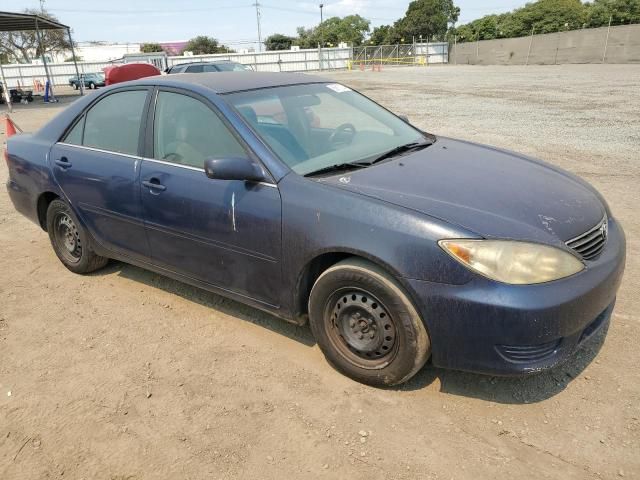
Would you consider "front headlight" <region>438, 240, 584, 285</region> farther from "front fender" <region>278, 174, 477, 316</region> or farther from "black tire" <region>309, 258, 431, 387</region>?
"black tire" <region>309, 258, 431, 387</region>

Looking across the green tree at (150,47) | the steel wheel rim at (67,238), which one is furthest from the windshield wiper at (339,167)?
the green tree at (150,47)

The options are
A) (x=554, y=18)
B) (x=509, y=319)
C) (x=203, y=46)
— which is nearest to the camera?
(x=509, y=319)

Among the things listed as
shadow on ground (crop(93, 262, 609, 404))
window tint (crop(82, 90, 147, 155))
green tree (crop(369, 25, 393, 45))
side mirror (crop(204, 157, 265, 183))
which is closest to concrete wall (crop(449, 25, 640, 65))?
shadow on ground (crop(93, 262, 609, 404))

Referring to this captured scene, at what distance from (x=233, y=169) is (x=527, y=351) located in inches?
69.3

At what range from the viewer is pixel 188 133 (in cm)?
333

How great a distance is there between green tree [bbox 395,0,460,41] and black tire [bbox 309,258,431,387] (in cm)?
9554

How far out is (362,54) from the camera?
55.6 metres

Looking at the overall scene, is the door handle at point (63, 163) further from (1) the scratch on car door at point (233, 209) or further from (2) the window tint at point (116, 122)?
(1) the scratch on car door at point (233, 209)

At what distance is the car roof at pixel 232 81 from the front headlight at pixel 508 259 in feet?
5.98

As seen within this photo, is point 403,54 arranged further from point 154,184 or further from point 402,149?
point 154,184

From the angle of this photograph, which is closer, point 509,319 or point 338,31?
point 509,319

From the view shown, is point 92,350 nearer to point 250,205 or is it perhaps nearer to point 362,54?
point 250,205

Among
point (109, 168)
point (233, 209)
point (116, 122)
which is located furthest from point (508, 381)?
point (116, 122)

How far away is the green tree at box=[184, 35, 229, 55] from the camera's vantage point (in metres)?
79.6
